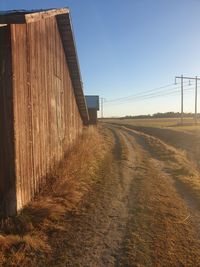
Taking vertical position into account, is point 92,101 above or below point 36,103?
above

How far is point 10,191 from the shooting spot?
21.4 feet

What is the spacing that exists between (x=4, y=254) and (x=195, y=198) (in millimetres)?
5713

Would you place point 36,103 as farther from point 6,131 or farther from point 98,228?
point 98,228

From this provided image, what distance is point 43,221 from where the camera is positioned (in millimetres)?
6371

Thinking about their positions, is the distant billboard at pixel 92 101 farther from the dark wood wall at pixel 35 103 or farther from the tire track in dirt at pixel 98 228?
the tire track in dirt at pixel 98 228

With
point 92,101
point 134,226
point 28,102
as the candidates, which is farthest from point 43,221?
point 92,101

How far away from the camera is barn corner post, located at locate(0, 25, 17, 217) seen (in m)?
6.48

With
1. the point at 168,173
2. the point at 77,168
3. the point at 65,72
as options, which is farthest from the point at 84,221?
the point at 65,72

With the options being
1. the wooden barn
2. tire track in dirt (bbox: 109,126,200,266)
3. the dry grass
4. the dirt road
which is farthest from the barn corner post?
tire track in dirt (bbox: 109,126,200,266)

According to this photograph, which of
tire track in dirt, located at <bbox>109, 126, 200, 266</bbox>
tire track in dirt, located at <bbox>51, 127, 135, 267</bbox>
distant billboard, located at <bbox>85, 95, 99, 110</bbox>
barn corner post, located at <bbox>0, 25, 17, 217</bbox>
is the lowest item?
tire track in dirt, located at <bbox>109, 126, 200, 266</bbox>

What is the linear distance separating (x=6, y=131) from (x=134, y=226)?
10.1 ft

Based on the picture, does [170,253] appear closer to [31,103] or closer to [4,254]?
[4,254]

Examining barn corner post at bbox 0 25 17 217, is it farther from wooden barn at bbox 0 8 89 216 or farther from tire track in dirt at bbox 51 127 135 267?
tire track in dirt at bbox 51 127 135 267

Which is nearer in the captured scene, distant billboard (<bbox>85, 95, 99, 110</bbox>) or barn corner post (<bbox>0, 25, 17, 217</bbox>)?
barn corner post (<bbox>0, 25, 17, 217</bbox>)
